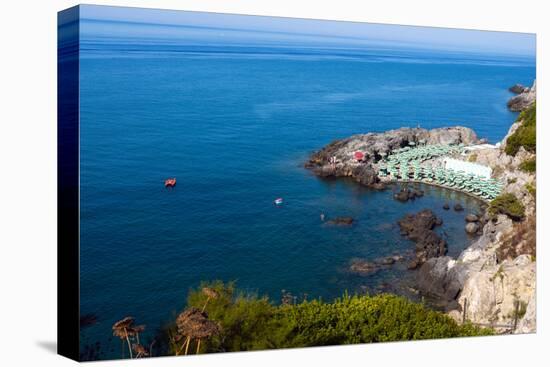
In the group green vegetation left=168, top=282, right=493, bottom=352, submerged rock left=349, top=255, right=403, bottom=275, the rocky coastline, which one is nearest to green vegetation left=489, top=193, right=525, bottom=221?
the rocky coastline

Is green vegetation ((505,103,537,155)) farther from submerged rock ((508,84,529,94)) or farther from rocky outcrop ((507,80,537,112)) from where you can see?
submerged rock ((508,84,529,94))

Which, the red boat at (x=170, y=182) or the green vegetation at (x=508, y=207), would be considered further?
the green vegetation at (x=508, y=207)

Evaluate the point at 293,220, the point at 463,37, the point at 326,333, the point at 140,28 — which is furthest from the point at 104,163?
the point at 463,37

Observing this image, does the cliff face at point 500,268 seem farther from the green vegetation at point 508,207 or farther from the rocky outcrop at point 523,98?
the rocky outcrop at point 523,98

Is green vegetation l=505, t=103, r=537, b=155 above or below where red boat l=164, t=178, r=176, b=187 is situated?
above

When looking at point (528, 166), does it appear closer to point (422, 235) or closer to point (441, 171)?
point (441, 171)

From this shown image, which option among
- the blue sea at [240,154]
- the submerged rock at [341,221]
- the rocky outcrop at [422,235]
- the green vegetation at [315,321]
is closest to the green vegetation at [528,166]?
the blue sea at [240,154]
